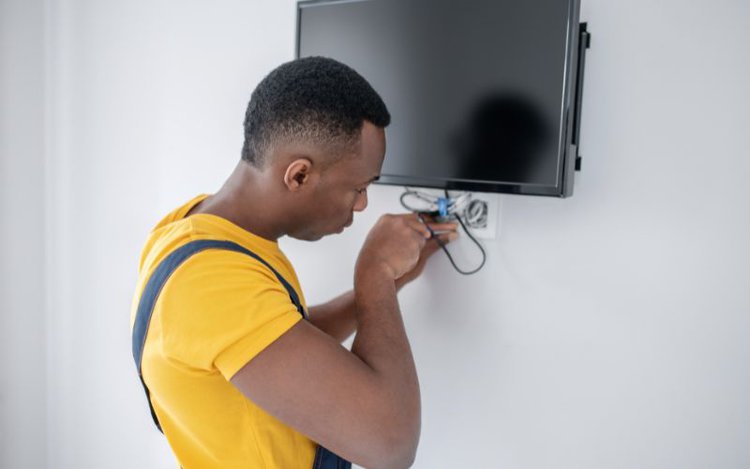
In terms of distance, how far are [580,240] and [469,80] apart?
0.38m

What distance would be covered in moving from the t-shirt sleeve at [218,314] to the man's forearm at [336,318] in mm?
436

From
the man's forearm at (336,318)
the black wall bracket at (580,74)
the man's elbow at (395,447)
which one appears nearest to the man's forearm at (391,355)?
the man's elbow at (395,447)

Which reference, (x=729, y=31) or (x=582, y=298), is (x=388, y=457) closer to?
(x=582, y=298)

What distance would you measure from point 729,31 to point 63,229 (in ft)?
6.45

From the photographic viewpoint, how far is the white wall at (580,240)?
979mm

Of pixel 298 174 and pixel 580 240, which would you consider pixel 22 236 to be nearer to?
pixel 298 174

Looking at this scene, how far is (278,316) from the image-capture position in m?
0.75

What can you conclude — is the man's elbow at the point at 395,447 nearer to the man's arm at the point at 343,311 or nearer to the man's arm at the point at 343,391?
the man's arm at the point at 343,391

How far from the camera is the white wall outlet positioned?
117 cm

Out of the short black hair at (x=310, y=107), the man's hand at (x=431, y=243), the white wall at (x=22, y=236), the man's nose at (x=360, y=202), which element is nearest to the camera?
the short black hair at (x=310, y=107)

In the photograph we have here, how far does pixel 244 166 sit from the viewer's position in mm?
927

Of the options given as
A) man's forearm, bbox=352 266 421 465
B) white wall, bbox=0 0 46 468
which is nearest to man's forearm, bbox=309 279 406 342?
man's forearm, bbox=352 266 421 465

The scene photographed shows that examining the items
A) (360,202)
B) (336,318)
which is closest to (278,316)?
(360,202)

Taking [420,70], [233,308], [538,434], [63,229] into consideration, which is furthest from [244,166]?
[63,229]
